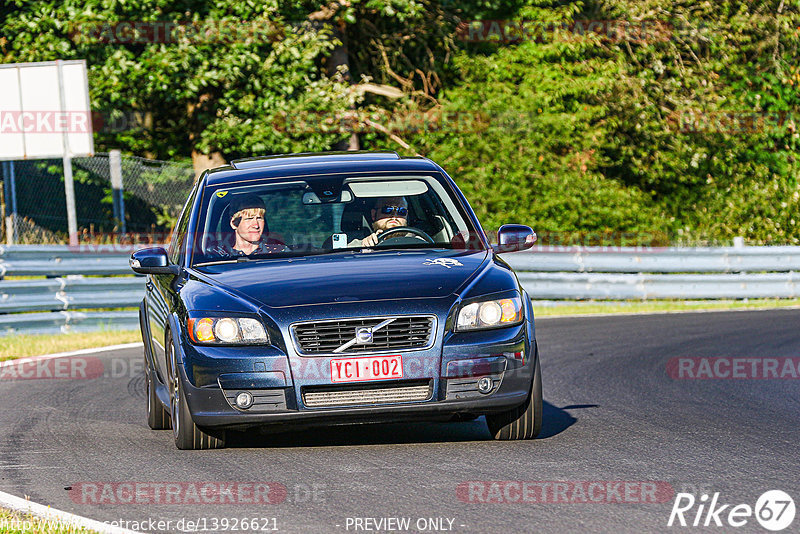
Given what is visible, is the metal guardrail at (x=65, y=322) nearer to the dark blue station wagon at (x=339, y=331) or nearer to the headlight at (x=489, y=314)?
the dark blue station wagon at (x=339, y=331)

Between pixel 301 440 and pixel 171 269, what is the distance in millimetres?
1273

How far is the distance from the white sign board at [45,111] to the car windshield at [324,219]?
1101cm

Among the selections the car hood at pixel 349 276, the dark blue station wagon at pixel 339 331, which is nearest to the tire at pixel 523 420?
the dark blue station wagon at pixel 339 331

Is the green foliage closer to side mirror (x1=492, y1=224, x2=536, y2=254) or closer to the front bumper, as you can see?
side mirror (x1=492, y1=224, x2=536, y2=254)

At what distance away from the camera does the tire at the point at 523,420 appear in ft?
23.7

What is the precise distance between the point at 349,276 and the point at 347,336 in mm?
464

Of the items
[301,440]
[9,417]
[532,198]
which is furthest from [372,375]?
[532,198]

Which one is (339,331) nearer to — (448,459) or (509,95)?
(448,459)

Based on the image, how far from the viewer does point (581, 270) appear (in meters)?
20.1

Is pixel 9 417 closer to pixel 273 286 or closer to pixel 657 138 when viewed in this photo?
pixel 273 286

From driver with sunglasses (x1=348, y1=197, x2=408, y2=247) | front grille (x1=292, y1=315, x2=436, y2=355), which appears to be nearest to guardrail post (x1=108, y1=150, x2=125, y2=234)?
driver with sunglasses (x1=348, y1=197, x2=408, y2=247)

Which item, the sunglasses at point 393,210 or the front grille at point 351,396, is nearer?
the front grille at point 351,396

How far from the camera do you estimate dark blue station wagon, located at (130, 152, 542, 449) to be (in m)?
6.75

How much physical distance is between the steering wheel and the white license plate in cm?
134
